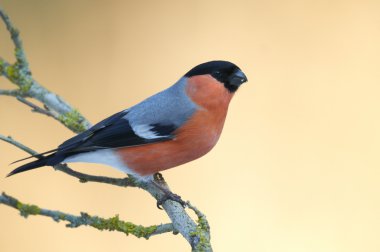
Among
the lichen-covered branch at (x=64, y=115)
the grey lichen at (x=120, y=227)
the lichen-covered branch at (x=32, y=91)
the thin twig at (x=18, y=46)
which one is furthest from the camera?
the lichen-covered branch at (x=32, y=91)

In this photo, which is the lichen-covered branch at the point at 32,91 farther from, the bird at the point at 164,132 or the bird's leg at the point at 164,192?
the bird's leg at the point at 164,192

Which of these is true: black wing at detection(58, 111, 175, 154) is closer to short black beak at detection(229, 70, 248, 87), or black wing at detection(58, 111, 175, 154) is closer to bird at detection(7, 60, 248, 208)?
bird at detection(7, 60, 248, 208)

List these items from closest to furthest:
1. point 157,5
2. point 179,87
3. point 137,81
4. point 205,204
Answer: point 179,87, point 205,204, point 137,81, point 157,5

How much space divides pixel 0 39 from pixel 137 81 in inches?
23.4

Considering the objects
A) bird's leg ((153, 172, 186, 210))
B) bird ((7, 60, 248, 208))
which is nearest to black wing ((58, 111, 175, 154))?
bird ((7, 60, 248, 208))

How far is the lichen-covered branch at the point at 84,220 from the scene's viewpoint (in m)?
0.94

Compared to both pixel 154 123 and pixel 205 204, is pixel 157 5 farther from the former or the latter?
pixel 154 123

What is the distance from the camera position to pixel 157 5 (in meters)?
2.58

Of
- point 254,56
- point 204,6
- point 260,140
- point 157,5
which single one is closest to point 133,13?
point 157,5

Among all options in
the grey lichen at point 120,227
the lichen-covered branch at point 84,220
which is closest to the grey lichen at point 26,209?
the lichen-covered branch at point 84,220

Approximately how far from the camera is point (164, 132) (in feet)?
4.96

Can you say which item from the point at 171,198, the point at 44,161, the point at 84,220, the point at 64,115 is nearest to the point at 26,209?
the point at 84,220

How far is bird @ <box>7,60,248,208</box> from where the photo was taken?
1490mm

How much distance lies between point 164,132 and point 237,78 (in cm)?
23
